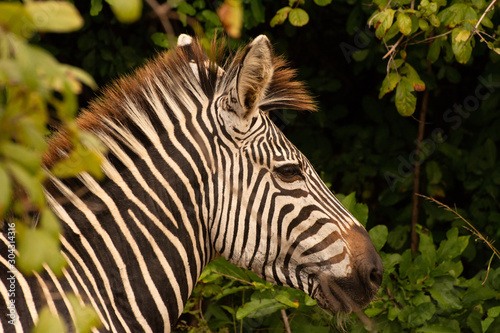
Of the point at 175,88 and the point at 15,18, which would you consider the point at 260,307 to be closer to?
the point at 175,88

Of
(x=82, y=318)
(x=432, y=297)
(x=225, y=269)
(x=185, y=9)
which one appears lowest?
(x=432, y=297)

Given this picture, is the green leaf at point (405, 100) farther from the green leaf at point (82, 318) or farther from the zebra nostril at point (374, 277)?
the green leaf at point (82, 318)

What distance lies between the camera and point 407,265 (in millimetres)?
3918

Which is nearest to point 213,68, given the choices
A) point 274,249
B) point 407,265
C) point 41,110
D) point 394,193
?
point 274,249

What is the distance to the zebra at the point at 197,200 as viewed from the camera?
238cm

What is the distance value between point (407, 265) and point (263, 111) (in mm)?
1806

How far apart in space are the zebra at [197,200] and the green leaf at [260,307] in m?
0.98

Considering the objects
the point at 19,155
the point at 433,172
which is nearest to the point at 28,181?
the point at 19,155

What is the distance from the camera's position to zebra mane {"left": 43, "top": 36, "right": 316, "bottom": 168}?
253 cm

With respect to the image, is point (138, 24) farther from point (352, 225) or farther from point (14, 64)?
point (14, 64)

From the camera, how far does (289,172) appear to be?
262 cm

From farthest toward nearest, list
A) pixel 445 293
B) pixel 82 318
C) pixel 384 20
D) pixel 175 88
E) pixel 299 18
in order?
pixel 299 18 < pixel 445 293 < pixel 384 20 < pixel 175 88 < pixel 82 318

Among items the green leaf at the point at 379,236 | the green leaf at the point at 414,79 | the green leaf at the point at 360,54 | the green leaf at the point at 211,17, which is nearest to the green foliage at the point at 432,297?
the green leaf at the point at 379,236

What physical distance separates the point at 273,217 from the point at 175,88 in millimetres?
797
